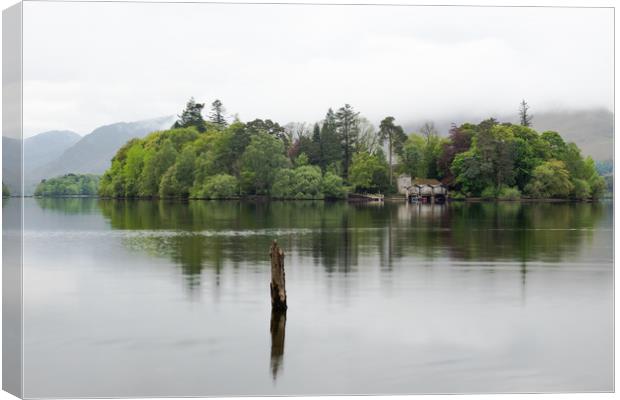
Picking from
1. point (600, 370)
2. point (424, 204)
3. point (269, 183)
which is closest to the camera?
point (600, 370)

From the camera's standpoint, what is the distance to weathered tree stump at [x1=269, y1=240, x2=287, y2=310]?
657 inches

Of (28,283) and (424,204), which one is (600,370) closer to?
(28,283)

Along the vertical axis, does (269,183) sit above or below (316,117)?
below

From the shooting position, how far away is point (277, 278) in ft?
57.5

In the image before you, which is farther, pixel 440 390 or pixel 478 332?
pixel 478 332

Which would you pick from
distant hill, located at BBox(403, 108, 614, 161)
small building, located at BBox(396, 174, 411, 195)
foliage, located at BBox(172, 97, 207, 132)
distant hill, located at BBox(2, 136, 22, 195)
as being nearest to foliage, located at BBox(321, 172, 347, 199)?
small building, located at BBox(396, 174, 411, 195)

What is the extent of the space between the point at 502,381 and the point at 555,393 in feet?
2.74

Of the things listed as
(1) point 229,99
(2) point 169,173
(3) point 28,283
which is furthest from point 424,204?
(3) point 28,283

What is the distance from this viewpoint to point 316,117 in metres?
77.2

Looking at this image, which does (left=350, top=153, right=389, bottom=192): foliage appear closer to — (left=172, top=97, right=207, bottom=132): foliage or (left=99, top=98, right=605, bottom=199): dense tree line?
(left=99, top=98, right=605, bottom=199): dense tree line

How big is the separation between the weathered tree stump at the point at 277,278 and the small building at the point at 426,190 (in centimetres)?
4920

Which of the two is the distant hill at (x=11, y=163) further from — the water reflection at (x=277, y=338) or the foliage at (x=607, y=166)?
the foliage at (x=607, y=166)

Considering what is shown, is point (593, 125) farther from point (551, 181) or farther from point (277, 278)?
point (551, 181)

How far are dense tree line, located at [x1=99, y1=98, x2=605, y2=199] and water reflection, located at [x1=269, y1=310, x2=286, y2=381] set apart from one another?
4022cm
